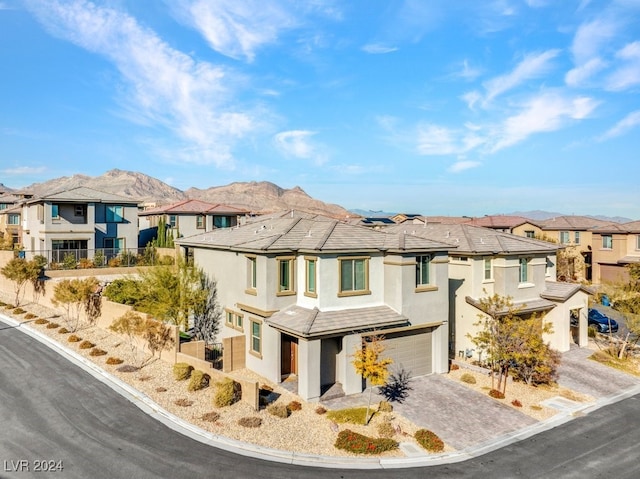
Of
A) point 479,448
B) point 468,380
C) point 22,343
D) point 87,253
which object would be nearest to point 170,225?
point 87,253

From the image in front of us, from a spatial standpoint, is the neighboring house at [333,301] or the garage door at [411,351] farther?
the garage door at [411,351]

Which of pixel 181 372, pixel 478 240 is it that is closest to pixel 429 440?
pixel 181 372

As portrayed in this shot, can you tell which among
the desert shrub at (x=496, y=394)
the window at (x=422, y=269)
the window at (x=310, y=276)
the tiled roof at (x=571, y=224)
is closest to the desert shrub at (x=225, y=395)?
the window at (x=310, y=276)

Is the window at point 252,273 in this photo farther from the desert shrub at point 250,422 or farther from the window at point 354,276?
the desert shrub at point 250,422

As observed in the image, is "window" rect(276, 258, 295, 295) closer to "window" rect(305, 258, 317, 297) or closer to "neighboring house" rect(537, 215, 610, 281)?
"window" rect(305, 258, 317, 297)

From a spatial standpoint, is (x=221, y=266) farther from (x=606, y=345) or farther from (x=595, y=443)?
(x=606, y=345)

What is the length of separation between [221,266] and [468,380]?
15733 mm

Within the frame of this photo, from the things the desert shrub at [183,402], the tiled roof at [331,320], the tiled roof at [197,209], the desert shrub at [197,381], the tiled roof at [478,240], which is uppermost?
the tiled roof at [197,209]

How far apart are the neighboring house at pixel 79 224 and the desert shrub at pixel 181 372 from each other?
944 inches

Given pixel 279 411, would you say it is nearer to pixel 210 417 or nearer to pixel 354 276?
pixel 210 417

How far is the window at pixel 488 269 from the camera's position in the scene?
26688 mm

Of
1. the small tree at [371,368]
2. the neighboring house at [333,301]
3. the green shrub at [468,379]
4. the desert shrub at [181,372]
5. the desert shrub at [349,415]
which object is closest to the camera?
the small tree at [371,368]

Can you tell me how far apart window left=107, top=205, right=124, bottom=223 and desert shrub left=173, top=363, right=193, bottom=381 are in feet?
97.1

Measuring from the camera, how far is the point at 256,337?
878 inches
